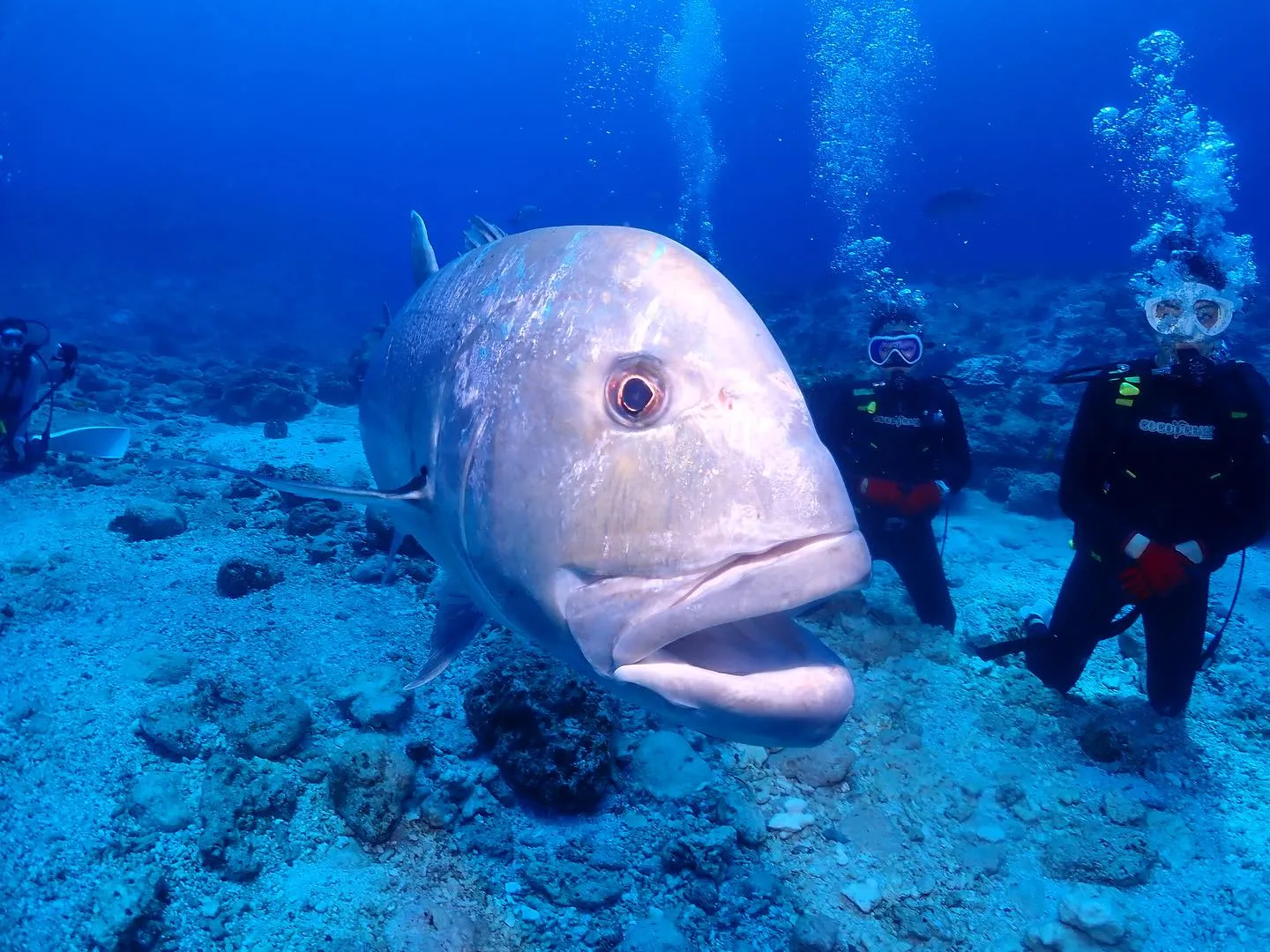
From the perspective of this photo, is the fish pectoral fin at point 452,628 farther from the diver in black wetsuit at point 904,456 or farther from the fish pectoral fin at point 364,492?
the diver in black wetsuit at point 904,456

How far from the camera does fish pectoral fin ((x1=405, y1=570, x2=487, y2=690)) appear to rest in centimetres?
290

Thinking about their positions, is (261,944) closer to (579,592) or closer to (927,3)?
(579,592)

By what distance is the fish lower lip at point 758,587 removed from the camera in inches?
53.9

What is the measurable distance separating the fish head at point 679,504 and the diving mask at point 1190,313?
4012 mm

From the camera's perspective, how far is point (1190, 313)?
13.8ft

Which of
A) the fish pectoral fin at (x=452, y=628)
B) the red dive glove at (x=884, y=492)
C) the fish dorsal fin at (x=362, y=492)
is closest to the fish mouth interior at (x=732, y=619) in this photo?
the fish dorsal fin at (x=362, y=492)

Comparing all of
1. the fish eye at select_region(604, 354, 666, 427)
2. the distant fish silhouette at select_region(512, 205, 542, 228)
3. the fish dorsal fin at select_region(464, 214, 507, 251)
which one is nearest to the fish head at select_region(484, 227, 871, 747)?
the fish eye at select_region(604, 354, 666, 427)

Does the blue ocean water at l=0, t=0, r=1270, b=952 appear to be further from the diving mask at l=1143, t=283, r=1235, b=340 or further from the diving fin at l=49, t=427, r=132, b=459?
the diving mask at l=1143, t=283, r=1235, b=340

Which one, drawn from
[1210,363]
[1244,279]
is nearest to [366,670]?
[1210,363]

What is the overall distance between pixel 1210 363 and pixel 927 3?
433 feet

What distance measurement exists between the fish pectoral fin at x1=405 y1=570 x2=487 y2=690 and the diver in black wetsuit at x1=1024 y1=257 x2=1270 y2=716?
4.10 meters

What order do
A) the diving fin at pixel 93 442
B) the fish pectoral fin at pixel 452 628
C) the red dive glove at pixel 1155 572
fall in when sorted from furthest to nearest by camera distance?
the diving fin at pixel 93 442 < the red dive glove at pixel 1155 572 < the fish pectoral fin at pixel 452 628

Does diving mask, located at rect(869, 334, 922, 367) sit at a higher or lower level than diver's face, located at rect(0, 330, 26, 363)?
higher

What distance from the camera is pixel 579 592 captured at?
1573 mm
